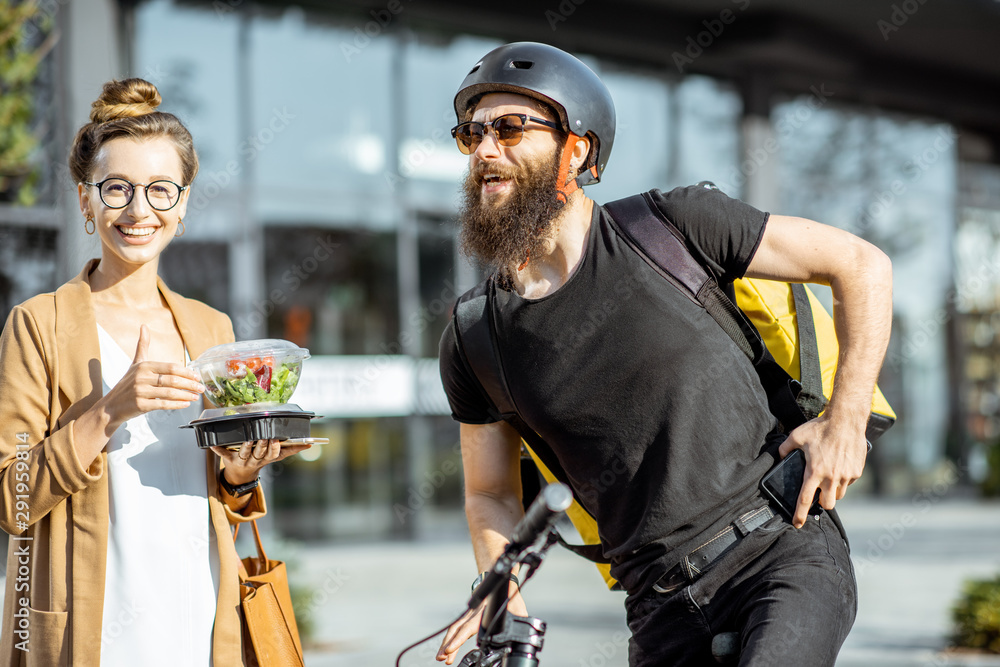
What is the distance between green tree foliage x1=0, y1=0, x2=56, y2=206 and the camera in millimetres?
6453

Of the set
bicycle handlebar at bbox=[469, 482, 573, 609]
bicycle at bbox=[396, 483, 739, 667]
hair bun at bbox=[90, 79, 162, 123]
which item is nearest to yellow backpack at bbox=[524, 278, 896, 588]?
bicycle at bbox=[396, 483, 739, 667]

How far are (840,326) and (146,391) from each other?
167 cm

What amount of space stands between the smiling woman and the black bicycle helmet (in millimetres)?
823

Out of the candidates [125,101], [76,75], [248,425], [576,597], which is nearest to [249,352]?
[248,425]

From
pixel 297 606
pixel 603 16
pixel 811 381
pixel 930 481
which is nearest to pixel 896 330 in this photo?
pixel 930 481

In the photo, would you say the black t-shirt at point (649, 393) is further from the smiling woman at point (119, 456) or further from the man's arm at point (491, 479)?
the smiling woman at point (119, 456)

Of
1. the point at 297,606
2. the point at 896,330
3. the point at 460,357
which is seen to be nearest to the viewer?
the point at 460,357

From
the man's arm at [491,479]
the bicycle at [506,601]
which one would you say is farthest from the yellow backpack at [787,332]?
the bicycle at [506,601]

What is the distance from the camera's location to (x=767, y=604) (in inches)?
91.3

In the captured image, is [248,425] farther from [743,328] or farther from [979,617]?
[979,617]

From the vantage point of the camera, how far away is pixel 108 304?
8.52ft

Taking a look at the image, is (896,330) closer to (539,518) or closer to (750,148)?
(750,148)

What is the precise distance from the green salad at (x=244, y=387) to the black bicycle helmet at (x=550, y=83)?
37.3 inches

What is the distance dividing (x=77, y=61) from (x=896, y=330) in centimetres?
1338
